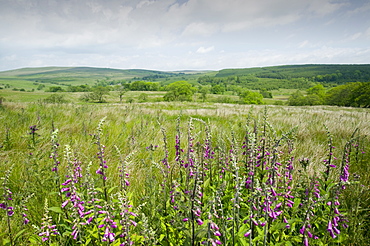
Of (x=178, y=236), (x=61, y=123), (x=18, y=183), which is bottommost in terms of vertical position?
(x=178, y=236)

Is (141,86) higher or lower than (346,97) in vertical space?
higher

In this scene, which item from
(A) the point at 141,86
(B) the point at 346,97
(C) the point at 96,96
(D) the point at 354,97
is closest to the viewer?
(D) the point at 354,97

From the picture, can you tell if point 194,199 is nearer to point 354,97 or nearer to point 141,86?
point 354,97

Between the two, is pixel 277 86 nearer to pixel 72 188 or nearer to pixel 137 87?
pixel 137 87

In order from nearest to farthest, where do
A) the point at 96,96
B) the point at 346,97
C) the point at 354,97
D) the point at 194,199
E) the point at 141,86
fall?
the point at 194,199
the point at 354,97
the point at 96,96
the point at 346,97
the point at 141,86

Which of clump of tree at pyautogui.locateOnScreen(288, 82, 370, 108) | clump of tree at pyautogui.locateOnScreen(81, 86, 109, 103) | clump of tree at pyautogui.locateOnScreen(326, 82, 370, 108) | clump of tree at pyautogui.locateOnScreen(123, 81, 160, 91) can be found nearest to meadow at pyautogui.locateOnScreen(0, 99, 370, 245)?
clump of tree at pyautogui.locateOnScreen(81, 86, 109, 103)

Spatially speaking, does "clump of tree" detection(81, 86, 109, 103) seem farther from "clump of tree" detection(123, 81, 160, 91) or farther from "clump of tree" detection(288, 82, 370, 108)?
"clump of tree" detection(288, 82, 370, 108)

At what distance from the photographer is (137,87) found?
154 metres

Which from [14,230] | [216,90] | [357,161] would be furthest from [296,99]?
[14,230]

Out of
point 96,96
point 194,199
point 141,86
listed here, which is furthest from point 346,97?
point 141,86

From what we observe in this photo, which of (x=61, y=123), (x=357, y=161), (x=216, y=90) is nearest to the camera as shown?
(x=357, y=161)

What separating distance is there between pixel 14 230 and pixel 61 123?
640 cm

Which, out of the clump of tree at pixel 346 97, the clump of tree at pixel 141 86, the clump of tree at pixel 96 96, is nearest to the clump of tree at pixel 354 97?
the clump of tree at pixel 346 97

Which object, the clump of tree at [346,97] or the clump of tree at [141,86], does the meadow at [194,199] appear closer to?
the clump of tree at [346,97]
